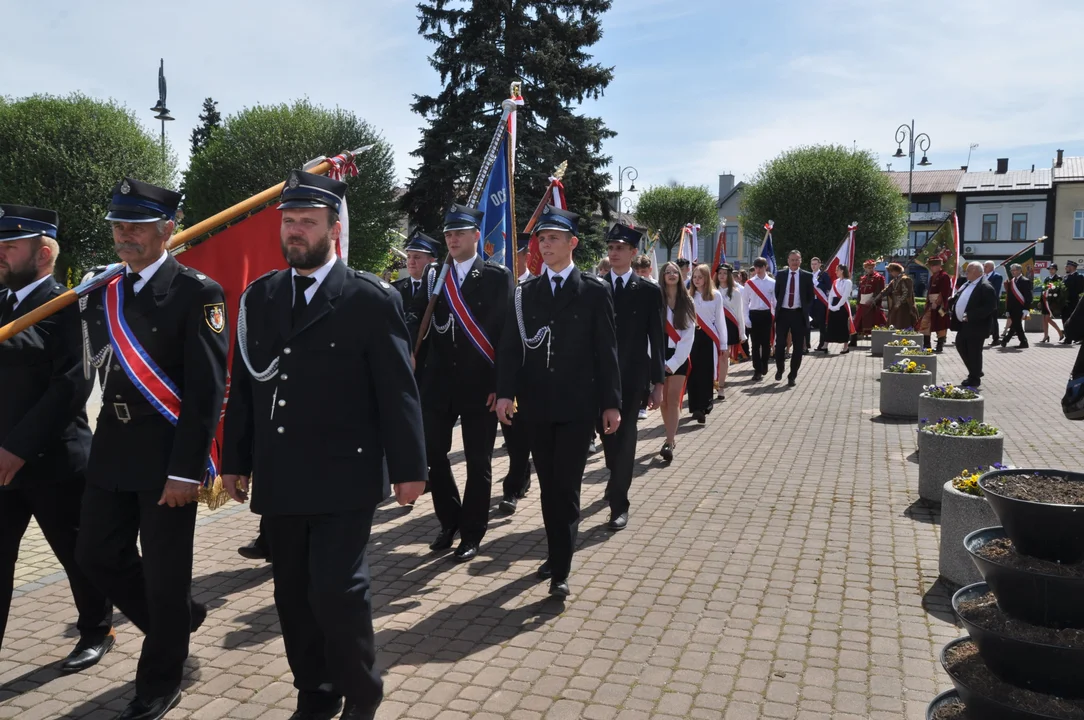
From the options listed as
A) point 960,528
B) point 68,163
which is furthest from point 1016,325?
→ point 68,163

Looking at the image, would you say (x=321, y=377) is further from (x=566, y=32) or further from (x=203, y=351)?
(x=566, y=32)

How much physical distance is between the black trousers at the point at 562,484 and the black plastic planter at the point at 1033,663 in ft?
7.92

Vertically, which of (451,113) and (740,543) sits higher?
(451,113)

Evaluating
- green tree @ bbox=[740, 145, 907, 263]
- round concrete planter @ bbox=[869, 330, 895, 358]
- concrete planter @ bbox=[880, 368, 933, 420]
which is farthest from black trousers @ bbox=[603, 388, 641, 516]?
green tree @ bbox=[740, 145, 907, 263]

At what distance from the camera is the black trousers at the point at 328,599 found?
3254 millimetres

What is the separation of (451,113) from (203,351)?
1151 inches

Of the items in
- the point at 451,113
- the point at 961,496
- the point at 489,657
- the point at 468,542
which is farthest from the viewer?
the point at 451,113

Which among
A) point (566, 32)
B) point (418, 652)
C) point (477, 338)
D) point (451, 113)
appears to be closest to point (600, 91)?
point (566, 32)

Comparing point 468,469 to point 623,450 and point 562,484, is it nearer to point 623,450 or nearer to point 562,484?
point 562,484

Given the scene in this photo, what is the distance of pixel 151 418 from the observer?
147 inches

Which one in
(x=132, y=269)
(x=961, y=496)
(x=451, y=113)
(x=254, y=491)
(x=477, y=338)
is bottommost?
(x=961, y=496)

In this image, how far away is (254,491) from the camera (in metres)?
3.41

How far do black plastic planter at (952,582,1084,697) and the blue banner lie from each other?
5.51m

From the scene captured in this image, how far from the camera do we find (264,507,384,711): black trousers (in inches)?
128
